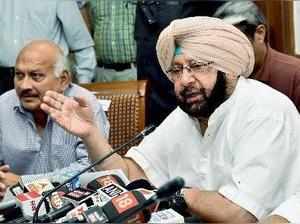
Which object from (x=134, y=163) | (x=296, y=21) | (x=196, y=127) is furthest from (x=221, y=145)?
(x=296, y=21)

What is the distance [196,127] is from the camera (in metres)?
1.70

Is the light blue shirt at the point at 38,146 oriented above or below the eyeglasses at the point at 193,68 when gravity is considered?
below

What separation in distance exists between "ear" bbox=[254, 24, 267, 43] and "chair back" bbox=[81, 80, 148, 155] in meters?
0.42

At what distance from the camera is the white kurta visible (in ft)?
4.76

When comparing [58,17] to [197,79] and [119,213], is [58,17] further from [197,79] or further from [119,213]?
[119,213]

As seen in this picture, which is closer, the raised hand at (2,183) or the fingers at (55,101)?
the raised hand at (2,183)

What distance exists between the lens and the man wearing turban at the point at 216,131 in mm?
1452

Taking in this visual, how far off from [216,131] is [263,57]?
68 cm

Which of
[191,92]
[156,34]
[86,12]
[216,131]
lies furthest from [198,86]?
[86,12]

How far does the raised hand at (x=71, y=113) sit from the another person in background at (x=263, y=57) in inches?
25.9

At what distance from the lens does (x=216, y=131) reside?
5.31ft

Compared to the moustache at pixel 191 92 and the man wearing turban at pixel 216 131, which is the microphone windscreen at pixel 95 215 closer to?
the man wearing turban at pixel 216 131

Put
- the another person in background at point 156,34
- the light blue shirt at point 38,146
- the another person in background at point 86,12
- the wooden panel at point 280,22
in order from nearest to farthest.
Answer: the light blue shirt at point 38,146, the another person in background at point 156,34, the wooden panel at point 280,22, the another person in background at point 86,12

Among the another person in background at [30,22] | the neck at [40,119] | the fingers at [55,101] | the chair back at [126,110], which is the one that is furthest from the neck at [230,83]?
the another person in background at [30,22]
